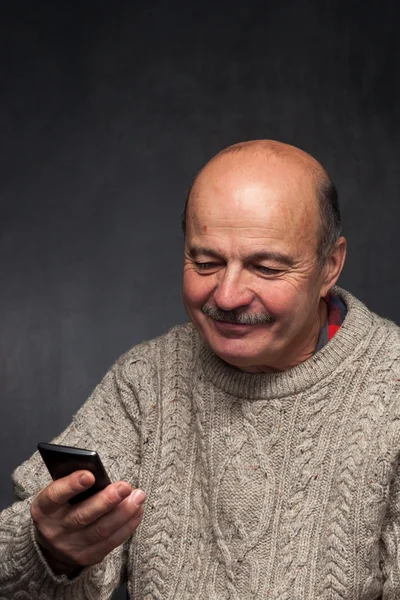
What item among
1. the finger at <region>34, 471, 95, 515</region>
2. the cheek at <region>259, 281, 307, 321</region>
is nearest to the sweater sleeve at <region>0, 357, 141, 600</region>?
the finger at <region>34, 471, 95, 515</region>

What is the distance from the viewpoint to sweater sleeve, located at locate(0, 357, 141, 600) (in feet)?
7.73

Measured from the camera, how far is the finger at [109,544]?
2.21m

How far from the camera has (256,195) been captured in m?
2.29

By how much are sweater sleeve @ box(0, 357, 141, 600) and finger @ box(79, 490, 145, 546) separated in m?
0.16

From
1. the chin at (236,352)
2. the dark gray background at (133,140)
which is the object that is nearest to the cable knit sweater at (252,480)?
the chin at (236,352)

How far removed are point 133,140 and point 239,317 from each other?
1526 mm

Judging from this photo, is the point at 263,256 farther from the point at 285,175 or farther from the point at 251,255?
the point at 285,175

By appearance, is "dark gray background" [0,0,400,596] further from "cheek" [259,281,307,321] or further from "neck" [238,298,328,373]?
"cheek" [259,281,307,321]

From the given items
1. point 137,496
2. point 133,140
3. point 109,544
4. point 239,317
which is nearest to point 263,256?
point 239,317

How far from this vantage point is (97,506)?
7.06 ft

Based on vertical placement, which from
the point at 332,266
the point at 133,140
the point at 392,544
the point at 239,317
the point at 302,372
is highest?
the point at 133,140

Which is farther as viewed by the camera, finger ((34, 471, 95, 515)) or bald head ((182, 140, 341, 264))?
bald head ((182, 140, 341, 264))

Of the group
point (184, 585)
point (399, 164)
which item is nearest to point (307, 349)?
point (184, 585)

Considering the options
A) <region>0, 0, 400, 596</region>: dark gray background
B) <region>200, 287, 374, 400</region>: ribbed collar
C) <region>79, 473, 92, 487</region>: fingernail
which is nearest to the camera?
<region>79, 473, 92, 487</region>: fingernail
